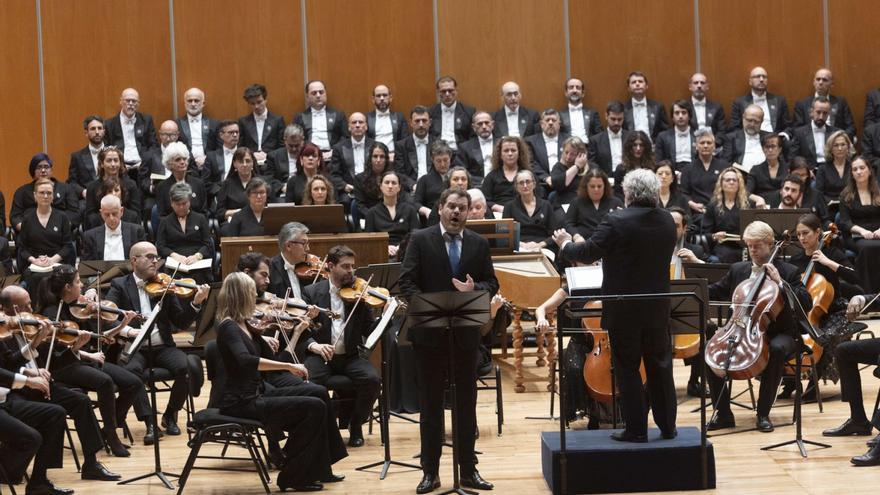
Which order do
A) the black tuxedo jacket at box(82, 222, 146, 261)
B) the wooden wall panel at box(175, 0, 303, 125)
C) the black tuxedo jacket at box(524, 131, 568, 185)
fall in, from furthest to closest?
the wooden wall panel at box(175, 0, 303, 125), the black tuxedo jacket at box(524, 131, 568, 185), the black tuxedo jacket at box(82, 222, 146, 261)

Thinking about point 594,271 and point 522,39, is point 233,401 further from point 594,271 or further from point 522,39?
point 522,39

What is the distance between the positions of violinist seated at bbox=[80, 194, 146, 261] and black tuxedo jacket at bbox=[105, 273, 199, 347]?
2.00 meters

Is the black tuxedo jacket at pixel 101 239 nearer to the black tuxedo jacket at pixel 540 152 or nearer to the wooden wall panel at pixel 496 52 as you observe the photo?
the black tuxedo jacket at pixel 540 152

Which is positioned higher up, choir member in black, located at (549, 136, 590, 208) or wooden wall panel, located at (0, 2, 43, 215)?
wooden wall panel, located at (0, 2, 43, 215)

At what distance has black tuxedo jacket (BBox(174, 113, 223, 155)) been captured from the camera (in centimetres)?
1077

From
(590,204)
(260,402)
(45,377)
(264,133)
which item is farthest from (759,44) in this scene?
(45,377)

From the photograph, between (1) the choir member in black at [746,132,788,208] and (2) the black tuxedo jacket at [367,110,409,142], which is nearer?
(1) the choir member in black at [746,132,788,208]

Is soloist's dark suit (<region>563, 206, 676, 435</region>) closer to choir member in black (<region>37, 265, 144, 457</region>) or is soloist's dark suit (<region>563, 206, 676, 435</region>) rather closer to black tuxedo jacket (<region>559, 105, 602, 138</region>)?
choir member in black (<region>37, 265, 144, 457</region>)

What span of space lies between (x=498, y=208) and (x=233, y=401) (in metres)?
4.65

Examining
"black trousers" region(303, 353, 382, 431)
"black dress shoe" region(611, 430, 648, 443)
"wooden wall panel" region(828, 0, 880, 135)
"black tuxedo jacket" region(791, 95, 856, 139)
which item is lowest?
"black dress shoe" region(611, 430, 648, 443)

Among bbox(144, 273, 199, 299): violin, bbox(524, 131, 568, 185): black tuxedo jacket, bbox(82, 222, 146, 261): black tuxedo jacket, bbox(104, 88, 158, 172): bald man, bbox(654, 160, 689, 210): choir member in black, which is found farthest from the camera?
bbox(104, 88, 158, 172): bald man

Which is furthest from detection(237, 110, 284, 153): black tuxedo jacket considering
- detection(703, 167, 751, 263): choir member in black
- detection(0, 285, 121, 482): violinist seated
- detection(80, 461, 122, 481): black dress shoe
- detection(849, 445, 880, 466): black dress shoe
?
detection(849, 445, 880, 466): black dress shoe

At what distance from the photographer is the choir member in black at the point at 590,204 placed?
9047 millimetres

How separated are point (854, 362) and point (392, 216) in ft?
13.9
